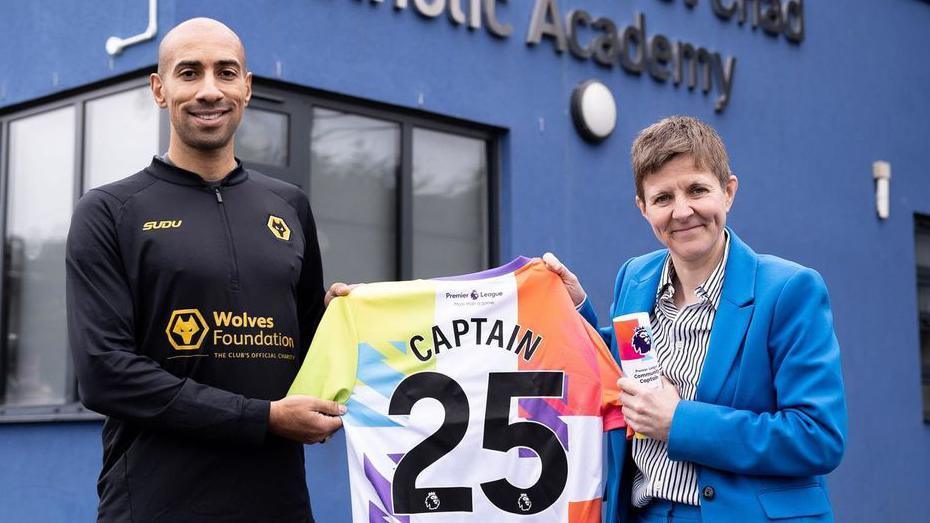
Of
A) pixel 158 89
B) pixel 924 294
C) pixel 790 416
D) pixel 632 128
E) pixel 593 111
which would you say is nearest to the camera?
pixel 790 416

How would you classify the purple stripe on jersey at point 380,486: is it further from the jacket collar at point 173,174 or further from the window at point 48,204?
the window at point 48,204

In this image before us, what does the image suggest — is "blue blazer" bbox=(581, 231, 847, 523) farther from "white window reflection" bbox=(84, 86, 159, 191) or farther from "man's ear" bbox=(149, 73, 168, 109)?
"white window reflection" bbox=(84, 86, 159, 191)

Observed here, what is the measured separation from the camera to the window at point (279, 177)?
658 cm

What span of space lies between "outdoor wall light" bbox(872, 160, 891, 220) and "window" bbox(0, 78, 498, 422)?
424 centimetres

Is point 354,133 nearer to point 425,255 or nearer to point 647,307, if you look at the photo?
point 425,255

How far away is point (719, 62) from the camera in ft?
29.1

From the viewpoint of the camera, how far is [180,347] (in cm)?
306

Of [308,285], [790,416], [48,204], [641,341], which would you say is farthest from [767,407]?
[48,204]

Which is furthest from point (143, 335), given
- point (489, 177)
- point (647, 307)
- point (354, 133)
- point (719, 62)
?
point (719, 62)

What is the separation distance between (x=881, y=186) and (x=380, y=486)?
7816 mm

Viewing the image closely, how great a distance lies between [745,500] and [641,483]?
330mm

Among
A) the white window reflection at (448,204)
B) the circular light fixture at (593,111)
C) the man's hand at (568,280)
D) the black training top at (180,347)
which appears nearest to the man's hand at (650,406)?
the man's hand at (568,280)

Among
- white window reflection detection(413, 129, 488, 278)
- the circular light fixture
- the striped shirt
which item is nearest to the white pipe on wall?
white window reflection detection(413, 129, 488, 278)

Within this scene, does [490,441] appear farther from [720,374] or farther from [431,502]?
[720,374]
